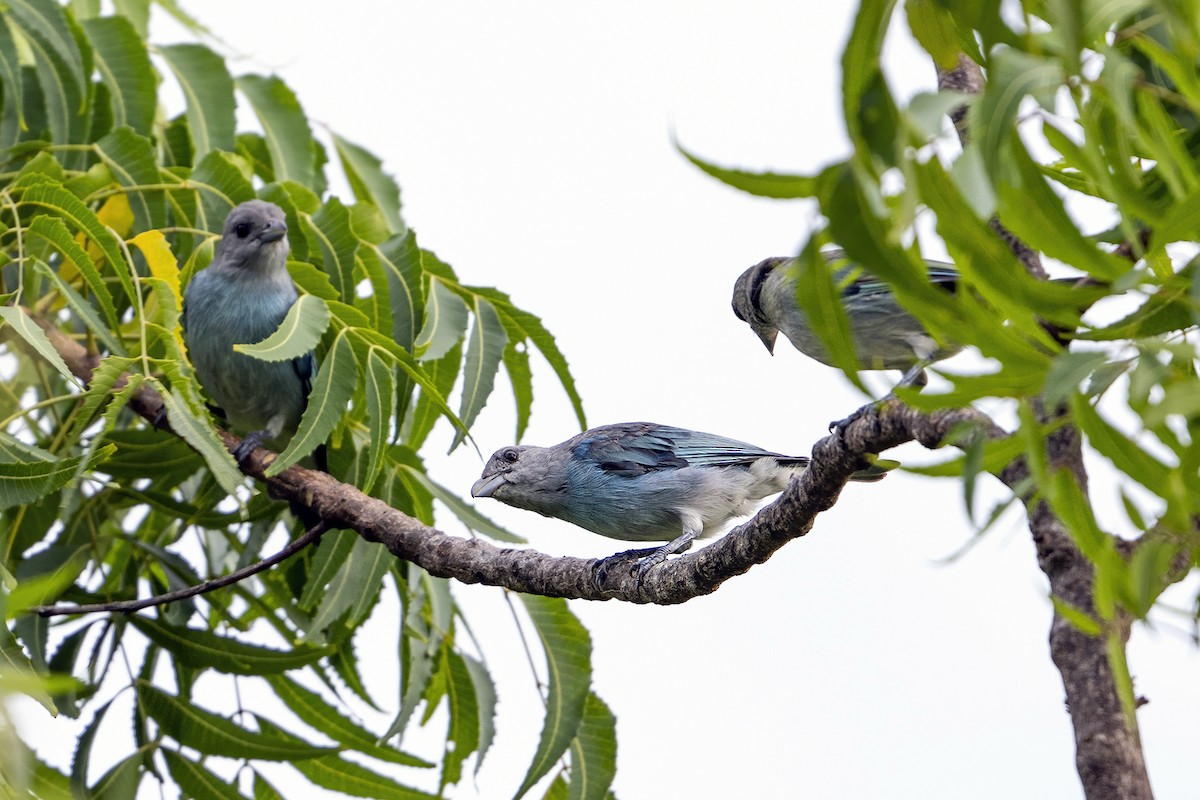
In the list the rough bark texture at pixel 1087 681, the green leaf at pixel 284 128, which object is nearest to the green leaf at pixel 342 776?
the green leaf at pixel 284 128

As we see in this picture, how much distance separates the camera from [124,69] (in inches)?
182

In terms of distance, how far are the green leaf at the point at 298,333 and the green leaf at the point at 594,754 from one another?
1497mm

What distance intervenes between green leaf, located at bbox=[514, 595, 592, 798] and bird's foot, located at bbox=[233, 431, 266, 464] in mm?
1159

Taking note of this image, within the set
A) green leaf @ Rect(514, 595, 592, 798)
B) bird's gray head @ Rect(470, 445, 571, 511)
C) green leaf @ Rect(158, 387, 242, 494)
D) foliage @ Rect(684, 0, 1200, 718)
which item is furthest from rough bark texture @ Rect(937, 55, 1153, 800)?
bird's gray head @ Rect(470, 445, 571, 511)

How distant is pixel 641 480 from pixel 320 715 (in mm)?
1355

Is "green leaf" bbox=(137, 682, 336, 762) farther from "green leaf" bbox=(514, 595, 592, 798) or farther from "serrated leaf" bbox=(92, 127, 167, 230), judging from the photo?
"serrated leaf" bbox=(92, 127, 167, 230)

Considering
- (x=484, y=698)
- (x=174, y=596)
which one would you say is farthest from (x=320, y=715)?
(x=174, y=596)

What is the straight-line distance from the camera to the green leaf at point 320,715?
4422mm

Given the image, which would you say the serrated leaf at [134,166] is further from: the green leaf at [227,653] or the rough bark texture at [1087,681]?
the rough bark texture at [1087,681]

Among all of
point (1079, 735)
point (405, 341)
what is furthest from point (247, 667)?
point (1079, 735)

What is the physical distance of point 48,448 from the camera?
4285 millimetres

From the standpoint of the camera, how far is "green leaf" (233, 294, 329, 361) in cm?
345

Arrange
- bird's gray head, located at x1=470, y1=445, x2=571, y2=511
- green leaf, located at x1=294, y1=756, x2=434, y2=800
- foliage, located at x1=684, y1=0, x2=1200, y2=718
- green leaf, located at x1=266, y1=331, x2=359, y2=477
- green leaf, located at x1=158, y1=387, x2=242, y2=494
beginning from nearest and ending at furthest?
foliage, located at x1=684, y1=0, x2=1200, y2=718, green leaf, located at x1=158, y1=387, x2=242, y2=494, green leaf, located at x1=266, y1=331, x2=359, y2=477, green leaf, located at x1=294, y1=756, x2=434, y2=800, bird's gray head, located at x1=470, y1=445, x2=571, y2=511

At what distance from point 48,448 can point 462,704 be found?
159cm
